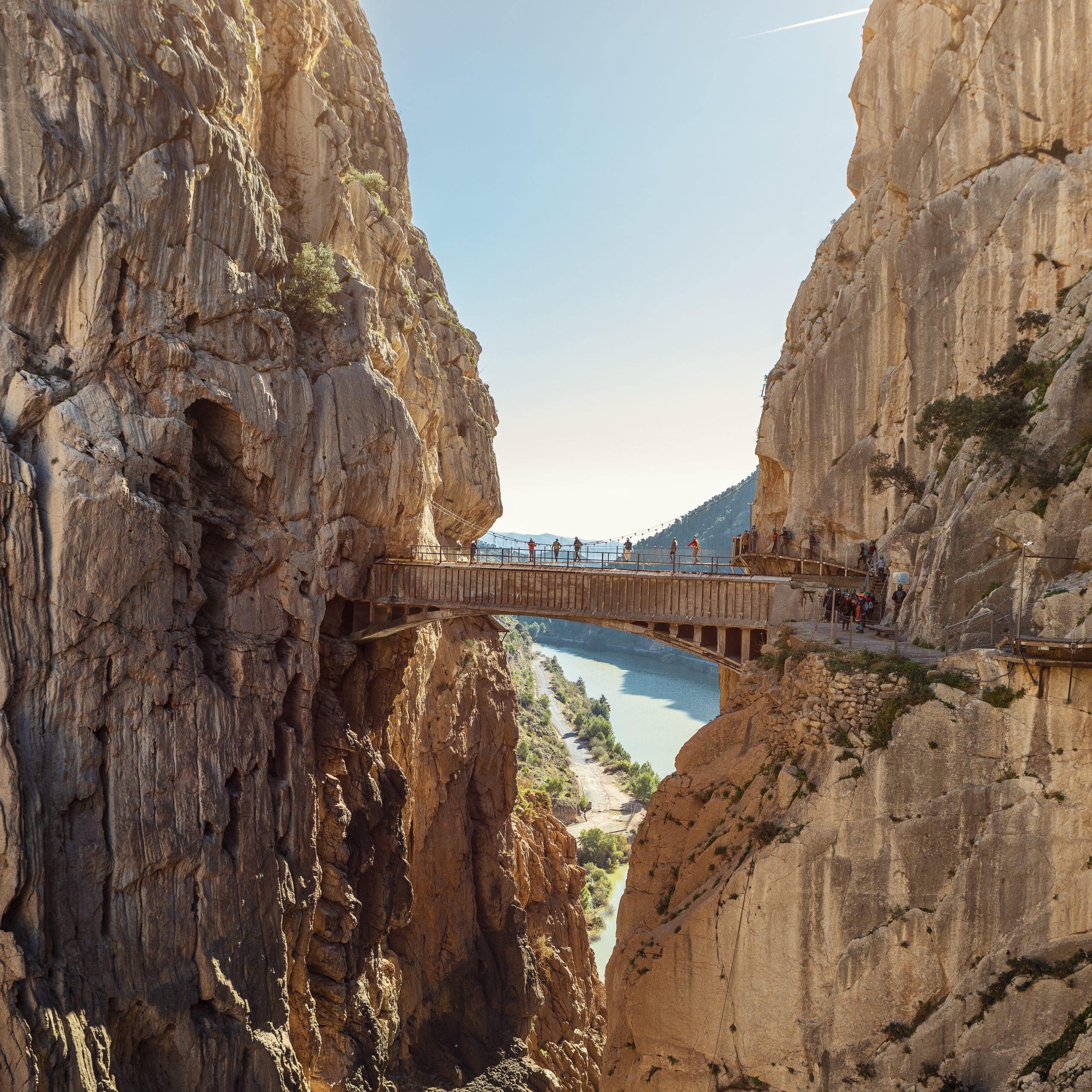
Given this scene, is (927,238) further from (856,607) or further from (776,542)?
(856,607)

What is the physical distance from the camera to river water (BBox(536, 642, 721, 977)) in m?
96.4

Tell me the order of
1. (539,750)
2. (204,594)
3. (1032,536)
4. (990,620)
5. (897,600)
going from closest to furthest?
(990,620) < (1032,536) < (897,600) < (204,594) < (539,750)

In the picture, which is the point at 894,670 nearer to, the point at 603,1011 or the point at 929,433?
the point at 929,433

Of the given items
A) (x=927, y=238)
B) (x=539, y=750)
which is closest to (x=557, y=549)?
(x=927, y=238)

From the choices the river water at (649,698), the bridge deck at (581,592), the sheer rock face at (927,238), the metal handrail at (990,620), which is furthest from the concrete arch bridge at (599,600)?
the river water at (649,698)

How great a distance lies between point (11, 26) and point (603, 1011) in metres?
40.5

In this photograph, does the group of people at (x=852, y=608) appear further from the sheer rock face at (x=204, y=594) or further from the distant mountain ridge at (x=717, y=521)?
the distant mountain ridge at (x=717, y=521)

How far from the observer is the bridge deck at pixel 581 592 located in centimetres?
2136

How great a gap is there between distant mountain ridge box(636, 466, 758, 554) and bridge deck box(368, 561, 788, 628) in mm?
106931

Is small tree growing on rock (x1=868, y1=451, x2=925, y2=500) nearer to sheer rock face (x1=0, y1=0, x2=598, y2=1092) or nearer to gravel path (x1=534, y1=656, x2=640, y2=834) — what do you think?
sheer rock face (x1=0, y1=0, x2=598, y2=1092)

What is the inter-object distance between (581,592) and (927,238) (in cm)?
1586

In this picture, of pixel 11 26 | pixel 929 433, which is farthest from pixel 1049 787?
pixel 11 26

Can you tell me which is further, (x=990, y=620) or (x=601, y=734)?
(x=601, y=734)

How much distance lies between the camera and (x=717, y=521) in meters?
146
